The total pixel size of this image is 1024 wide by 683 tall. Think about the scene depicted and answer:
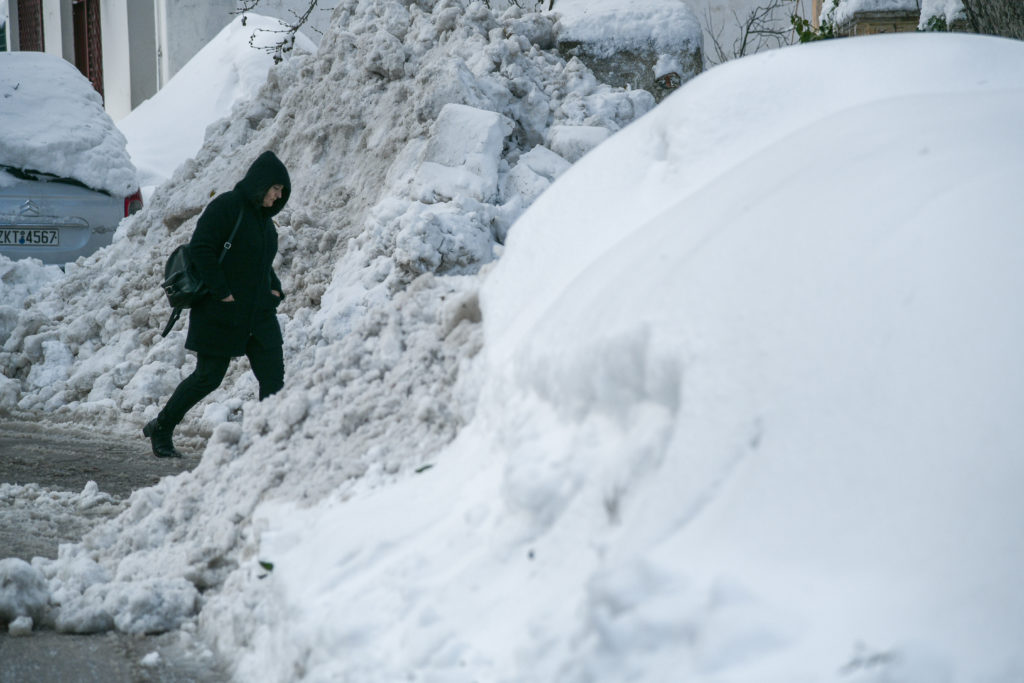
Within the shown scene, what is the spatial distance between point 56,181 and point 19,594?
690 cm

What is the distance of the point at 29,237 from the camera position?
374 inches

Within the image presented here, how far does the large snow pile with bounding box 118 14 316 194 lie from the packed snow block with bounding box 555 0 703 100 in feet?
28.8

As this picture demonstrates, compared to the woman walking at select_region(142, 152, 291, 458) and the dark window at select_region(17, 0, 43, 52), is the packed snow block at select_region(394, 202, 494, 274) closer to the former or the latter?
the woman walking at select_region(142, 152, 291, 458)

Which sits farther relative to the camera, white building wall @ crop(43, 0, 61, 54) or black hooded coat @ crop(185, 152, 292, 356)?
white building wall @ crop(43, 0, 61, 54)

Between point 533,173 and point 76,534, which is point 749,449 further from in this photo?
point 533,173

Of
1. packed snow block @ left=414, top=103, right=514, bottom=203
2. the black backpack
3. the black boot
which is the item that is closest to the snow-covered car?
packed snow block @ left=414, top=103, right=514, bottom=203

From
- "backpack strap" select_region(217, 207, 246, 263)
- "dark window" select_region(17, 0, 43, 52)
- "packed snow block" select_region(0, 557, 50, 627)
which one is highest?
"backpack strap" select_region(217, 207, 246, 263)

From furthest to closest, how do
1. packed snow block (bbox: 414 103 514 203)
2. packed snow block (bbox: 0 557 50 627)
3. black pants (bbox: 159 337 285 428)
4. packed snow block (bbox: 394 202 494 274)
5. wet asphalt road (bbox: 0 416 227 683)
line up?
1. packed snow block (bbox: 414 103 514 203)
2. packed snow block (bbox: 394 202 494 274)
3. black pants (bbox: 159 337 285 428)
4. packed snow block (bbox: 0 557 50 627)
5. wet asphalt road (bbox: 0 416 227 683)

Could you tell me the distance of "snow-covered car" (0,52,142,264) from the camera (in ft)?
31.0

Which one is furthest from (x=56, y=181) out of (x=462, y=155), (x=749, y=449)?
(x=749, y=449)

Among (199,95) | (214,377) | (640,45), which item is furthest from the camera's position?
(199,95)

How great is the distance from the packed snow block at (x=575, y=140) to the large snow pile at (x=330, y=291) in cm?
1

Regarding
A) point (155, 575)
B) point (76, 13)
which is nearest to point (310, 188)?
point (155, 575)

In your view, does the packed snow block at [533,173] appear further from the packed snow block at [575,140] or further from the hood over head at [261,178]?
the hood over head at [261,178]
